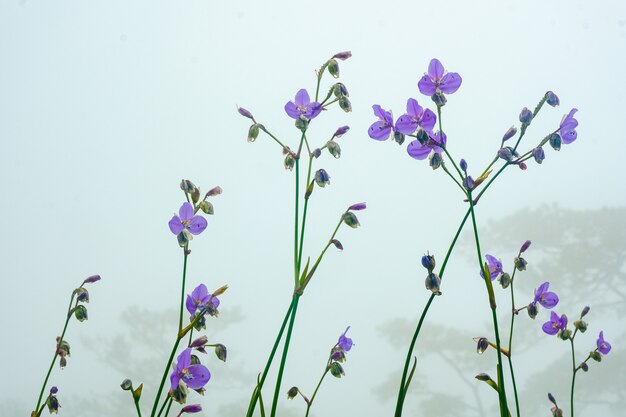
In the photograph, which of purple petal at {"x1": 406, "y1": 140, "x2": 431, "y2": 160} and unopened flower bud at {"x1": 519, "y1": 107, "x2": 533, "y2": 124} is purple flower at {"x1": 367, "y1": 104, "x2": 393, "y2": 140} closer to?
purple petal at {"x1": 406, "y1": 140, "x2": 431, "y2": 160}

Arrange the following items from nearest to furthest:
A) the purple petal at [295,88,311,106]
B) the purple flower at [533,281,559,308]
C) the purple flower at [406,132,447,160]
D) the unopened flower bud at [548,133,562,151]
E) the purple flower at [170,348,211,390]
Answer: the purple flower at [170,348,211,390], the purple flower at [406,132,447,160], the unopened flower bud at [548,133,562,151], the purple petal at [295,88,311,106], the purple flower at [533,281,559,308]

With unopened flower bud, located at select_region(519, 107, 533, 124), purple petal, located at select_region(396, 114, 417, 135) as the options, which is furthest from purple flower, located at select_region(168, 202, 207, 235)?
unopened flower bud, located at select_region(519, 107, 533, 124)

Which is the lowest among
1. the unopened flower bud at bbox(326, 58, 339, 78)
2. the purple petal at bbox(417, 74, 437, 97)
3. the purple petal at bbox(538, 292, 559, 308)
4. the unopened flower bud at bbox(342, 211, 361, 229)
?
the unopened flower bud at bbox(342, 211, 361, 229)

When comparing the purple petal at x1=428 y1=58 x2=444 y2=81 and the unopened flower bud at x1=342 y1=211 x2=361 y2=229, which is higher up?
the purple petal at x1=428 y1=58 x2=444 y2=81

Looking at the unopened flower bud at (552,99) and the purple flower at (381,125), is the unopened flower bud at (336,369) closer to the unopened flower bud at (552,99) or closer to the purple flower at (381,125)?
the purple flower at (381,125)

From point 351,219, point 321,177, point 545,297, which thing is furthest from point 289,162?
point 545,297

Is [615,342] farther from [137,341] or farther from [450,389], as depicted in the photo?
[137,341]

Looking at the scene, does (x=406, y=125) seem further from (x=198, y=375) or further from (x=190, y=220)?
(x=198, y=375)
